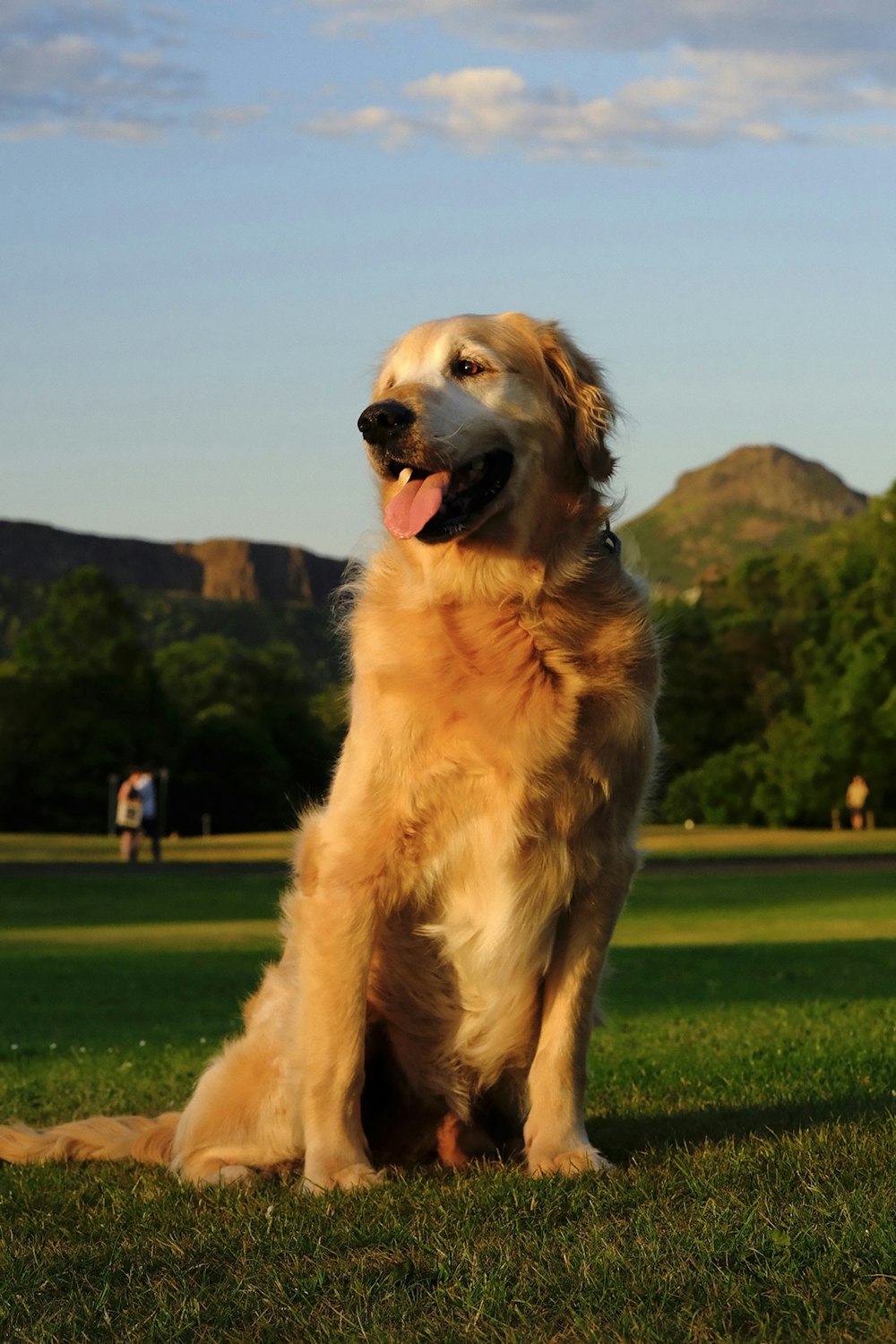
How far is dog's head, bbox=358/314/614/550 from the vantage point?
16.2ft

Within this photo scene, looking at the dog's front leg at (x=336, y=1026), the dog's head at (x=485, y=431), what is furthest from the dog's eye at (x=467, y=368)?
the dog's front leg at (x=336, y=1026)

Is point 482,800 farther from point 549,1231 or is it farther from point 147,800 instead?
point 147,800

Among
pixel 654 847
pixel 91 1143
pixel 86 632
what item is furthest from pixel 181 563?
pixel 91 1143

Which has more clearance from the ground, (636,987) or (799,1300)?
(799,1300)

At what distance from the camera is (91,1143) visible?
5.52 m

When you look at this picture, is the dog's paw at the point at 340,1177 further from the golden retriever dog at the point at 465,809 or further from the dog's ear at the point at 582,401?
the dog's ear at the point at 582,401

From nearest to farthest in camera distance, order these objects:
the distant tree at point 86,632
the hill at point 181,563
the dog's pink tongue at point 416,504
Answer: the dog's pink tongue at point 416,504, the distant tree at point 86,632, the hill at point 181,563

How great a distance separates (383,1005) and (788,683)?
230 ft

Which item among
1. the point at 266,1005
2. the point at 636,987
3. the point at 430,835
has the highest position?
the point at 430,835

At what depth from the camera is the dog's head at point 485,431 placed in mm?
4938

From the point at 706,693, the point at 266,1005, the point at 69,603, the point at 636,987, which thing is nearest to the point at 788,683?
the point at 706,693

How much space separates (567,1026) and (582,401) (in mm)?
2006

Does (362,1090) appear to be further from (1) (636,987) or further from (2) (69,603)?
Answer: (2) (69,603)

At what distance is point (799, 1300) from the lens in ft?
10.7
